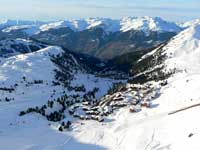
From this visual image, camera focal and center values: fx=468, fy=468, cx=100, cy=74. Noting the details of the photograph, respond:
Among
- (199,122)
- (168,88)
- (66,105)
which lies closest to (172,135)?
(199,122)

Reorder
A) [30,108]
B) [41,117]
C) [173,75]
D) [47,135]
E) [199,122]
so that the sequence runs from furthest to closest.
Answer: [173,75] < [30,108] < [41,117] < [47,135] < [199,122]

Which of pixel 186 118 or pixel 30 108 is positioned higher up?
pixel 186 118

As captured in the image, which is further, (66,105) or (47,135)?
(66,105)

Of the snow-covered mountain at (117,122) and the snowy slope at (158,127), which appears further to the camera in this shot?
the snow-covered mountain at (117,122)

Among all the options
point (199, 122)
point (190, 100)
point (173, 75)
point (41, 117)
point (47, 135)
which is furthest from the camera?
point (173, 75)

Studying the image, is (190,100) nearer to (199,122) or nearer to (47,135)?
(199,122)

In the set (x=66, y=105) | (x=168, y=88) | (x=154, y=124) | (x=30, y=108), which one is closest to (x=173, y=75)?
(x=168, y=88)

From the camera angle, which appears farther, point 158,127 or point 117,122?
point 117,122

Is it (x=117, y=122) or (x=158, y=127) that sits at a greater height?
(x=158, y=127)

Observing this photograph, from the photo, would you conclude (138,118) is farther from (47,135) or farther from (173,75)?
(173,75)

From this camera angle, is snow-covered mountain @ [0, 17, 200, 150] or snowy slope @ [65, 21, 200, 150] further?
snow-covered mountain @ [0, 17, 200, 150]
